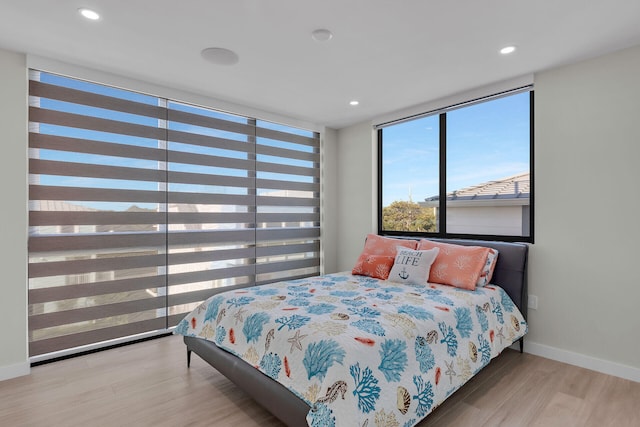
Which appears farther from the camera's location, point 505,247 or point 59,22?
point 505,247

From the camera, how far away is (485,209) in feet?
11.0

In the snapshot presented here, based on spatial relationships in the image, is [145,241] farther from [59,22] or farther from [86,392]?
[59,22]

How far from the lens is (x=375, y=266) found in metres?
3.25

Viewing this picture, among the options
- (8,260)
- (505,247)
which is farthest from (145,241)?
(505,247)

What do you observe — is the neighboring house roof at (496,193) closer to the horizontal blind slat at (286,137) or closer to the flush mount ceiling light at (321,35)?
the horizontal blind slat at (286,137)

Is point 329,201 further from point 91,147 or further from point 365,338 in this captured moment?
point 365,338

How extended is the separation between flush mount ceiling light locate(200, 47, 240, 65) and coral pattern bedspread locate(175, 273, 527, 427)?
1.84 m

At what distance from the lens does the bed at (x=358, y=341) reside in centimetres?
156

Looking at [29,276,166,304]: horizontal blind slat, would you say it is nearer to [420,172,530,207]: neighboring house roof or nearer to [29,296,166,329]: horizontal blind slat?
[29,296,166,329]: horizontal blind slat

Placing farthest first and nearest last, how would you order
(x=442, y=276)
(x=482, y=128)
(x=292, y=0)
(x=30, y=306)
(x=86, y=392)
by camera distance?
(x=482, y=128), (x=442, y=276), (x=30, y=306), (x=86, y=392), (x=292, y=0)

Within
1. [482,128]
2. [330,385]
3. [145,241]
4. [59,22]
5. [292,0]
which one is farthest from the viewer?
[482,128]

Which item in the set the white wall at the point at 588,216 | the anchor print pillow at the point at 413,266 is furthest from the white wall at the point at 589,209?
the anchor print pillow at the point at 413,266

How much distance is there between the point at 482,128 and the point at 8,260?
4.26m

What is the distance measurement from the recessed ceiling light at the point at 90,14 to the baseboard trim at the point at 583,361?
4.07m
